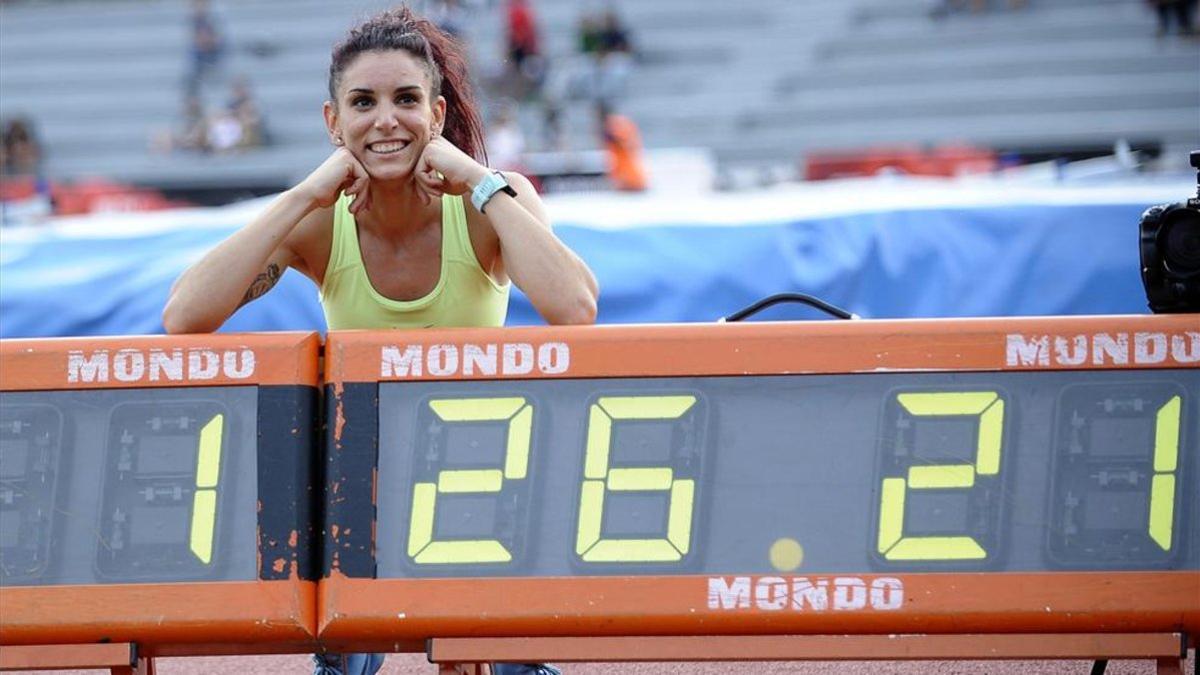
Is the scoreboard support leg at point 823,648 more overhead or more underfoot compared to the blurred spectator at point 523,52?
more underfoot

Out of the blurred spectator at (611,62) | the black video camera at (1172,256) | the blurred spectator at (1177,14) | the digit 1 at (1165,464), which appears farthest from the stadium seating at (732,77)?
the digit 1 at (1165,464)

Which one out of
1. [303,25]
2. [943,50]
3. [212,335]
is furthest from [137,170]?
[212,335]

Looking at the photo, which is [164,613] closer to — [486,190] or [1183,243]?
[486,190]

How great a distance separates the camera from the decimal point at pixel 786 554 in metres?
3.38

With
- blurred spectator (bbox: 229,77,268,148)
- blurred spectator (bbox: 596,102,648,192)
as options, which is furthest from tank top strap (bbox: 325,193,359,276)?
blurred spectator (bbox: 229,77,268,148)

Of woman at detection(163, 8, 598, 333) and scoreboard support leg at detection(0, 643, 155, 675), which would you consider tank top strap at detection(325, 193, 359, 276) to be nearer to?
woman at detection(163, 8, 598, 333)

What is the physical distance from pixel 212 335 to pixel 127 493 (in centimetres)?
38

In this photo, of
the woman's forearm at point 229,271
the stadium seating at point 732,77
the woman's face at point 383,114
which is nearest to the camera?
the woman's forearm at point 229,271

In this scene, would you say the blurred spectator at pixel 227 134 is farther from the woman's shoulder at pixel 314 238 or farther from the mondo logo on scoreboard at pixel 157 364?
the mondo logo on scoreboard at pixel 157 364

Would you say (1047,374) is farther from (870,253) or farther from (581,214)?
(581,214)

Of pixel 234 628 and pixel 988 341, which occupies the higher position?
pixel 988 341

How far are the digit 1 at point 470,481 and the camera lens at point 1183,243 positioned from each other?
1.40 m

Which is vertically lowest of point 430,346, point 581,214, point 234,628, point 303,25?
Result: point 234,628

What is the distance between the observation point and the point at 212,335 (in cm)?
350
